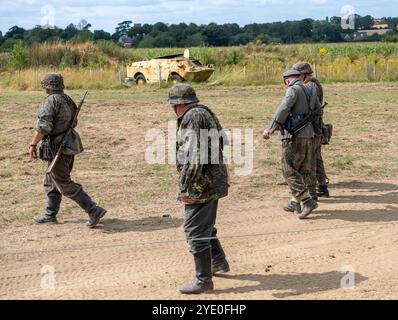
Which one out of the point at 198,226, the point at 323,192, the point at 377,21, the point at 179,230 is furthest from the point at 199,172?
the point at 377,21

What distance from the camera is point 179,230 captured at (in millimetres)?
8375

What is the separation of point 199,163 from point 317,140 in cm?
375

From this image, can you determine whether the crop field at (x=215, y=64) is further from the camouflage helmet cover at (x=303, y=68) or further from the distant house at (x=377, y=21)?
the distant house at (x=377, y=21)

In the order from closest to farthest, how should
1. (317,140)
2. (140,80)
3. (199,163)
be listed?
1. (199,163)
2. (317,140)
3. (140,80)

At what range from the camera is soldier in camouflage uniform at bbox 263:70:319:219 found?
28.5ft

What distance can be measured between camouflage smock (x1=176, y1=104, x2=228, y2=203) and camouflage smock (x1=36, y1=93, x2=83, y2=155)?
254cm

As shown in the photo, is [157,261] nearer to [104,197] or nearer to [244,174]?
[104,197]

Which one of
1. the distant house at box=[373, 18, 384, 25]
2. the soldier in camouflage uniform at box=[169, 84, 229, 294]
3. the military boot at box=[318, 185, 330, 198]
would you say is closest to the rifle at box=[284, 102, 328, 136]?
the military boot at box=[318, 185, 330, 198]

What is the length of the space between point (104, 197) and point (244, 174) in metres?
2.61

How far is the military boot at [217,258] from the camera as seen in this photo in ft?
21.8

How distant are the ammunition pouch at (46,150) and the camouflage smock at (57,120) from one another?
0.14 feet

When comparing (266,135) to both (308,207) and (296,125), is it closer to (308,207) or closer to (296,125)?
(296,125)

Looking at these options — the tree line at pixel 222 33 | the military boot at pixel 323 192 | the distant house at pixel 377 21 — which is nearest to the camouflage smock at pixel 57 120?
the military boot at pixel 323 192

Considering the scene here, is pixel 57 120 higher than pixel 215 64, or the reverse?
pixel 215 64
